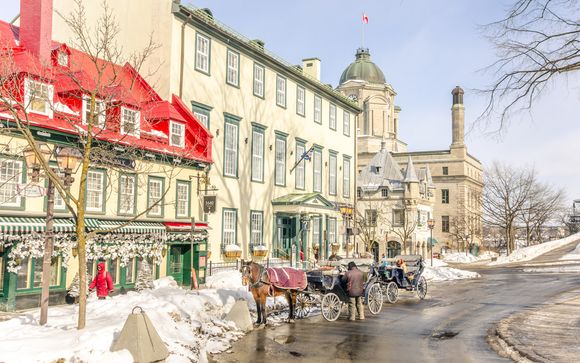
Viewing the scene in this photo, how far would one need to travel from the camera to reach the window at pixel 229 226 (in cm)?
2923

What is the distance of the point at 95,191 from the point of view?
810 inches

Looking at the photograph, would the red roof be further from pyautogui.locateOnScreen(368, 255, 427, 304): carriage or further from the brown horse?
pyautogui.locateOnScreen(368, 255, 427, 304): carriage

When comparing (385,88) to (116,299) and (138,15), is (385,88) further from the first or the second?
(116,299)

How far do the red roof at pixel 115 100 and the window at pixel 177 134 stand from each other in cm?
25

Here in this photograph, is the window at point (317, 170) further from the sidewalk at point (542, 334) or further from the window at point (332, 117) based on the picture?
the sidewalk at point (542, 334)

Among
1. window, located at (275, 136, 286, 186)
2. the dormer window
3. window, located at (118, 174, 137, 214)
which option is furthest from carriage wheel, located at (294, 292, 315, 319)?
window, located at (275, 136, 286, 186)

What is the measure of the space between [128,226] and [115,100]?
17.5 ft

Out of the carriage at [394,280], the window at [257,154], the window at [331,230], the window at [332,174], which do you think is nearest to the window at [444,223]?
the window at [332,174]

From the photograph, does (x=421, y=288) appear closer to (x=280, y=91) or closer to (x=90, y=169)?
(x=90, y=169)

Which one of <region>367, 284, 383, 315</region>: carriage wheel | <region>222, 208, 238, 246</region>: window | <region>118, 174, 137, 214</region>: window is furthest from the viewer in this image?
<region>222, 208, 238, 246</region>: window

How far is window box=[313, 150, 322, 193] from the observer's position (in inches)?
1562

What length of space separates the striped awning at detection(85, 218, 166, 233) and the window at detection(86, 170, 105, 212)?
24.9 inches

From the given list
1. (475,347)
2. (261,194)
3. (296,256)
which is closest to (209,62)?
(261,194)

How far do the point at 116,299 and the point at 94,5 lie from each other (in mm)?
16260
